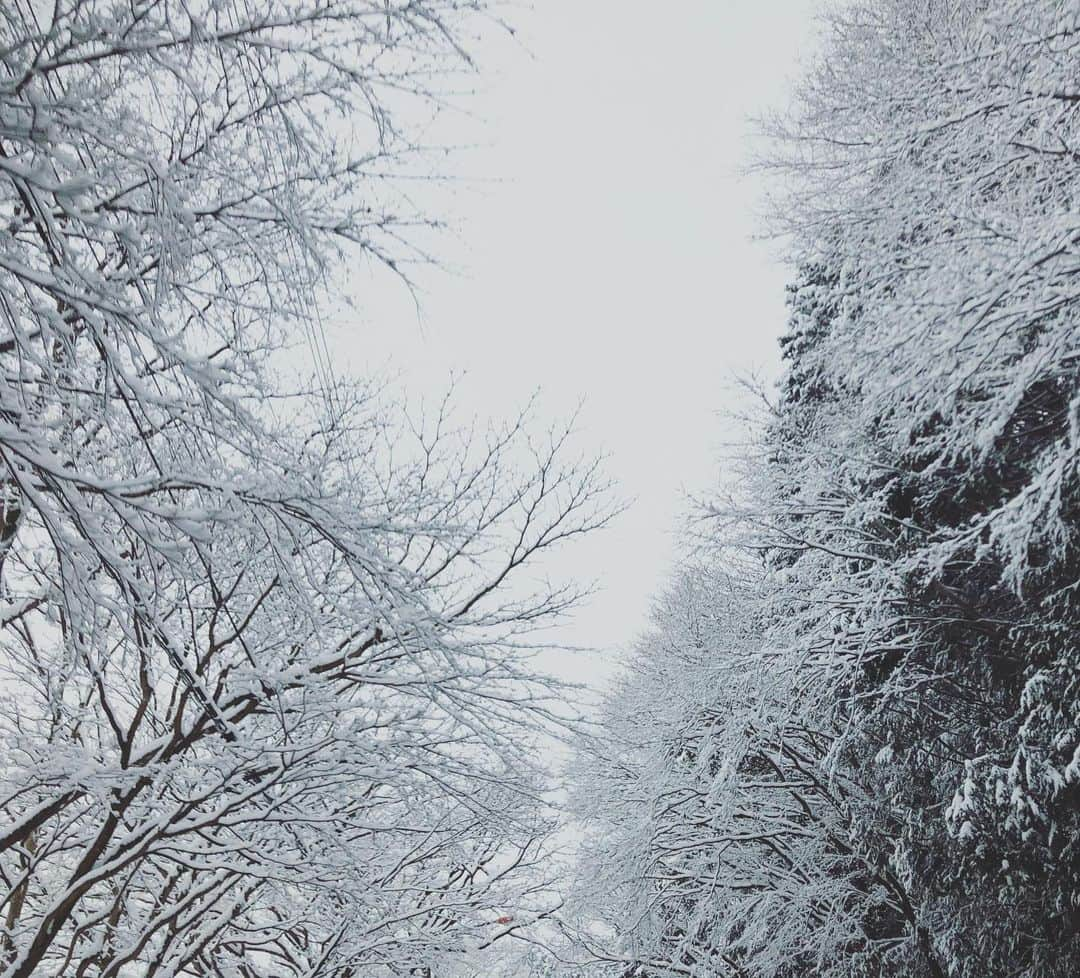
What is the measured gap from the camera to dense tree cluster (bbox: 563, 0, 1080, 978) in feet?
14.0

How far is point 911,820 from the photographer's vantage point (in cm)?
588

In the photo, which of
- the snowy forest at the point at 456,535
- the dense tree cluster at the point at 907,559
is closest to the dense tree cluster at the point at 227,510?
the snowy forest at the point at 456,535

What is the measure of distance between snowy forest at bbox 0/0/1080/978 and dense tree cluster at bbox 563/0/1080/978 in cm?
4

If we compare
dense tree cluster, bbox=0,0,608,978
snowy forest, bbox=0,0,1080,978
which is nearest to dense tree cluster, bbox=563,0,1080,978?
snowy forest, bbox=0,0,1080,978

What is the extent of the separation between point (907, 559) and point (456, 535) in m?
3.16

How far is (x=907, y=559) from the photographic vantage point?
5.39m

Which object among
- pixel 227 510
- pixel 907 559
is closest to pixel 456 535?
pixel 227 510

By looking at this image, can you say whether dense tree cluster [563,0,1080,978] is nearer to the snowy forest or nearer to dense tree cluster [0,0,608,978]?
the snowy forest

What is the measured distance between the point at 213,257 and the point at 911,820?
239 inches

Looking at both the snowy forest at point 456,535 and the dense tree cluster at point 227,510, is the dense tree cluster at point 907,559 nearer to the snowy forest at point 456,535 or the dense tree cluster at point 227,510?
the snowy forest at point 456,535

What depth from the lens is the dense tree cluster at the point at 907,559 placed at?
168 inches

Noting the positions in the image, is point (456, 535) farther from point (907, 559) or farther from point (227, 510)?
point (907, 559)

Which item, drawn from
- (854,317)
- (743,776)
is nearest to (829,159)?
(854,317)

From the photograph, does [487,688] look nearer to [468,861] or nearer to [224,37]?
[224,37]
